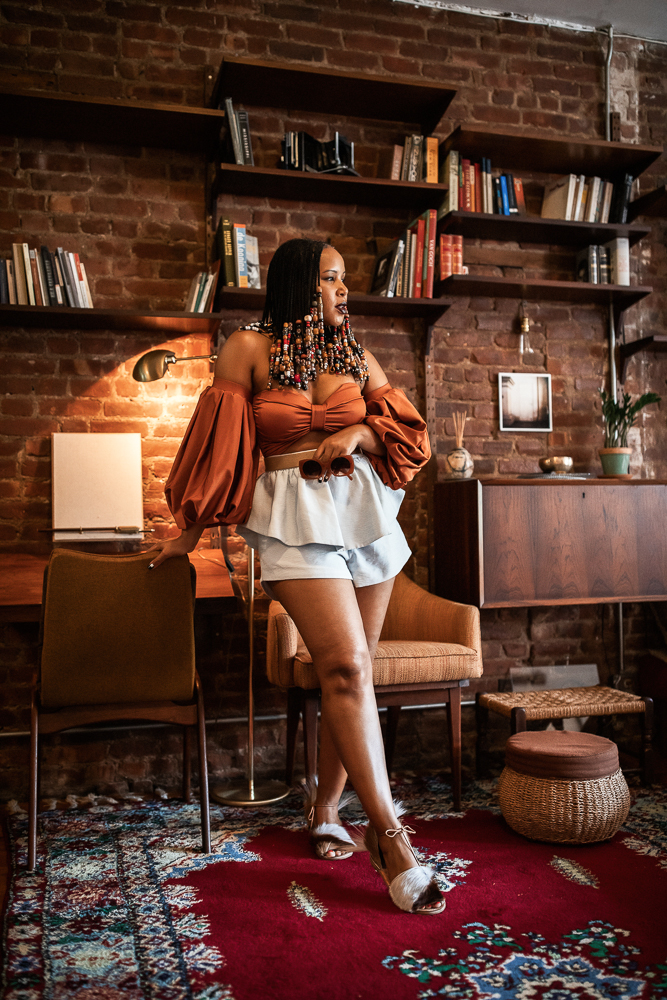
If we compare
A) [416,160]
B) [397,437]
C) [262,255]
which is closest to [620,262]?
[416,160]

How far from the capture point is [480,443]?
379 cm

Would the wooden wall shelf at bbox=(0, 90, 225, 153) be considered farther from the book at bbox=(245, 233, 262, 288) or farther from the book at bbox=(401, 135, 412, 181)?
the book at bbox=(401, 135, 412, 181)

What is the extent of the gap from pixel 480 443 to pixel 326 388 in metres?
1.64

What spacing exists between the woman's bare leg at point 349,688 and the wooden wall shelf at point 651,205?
8.77ft

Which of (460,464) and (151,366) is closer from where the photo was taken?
Result: (151,366)

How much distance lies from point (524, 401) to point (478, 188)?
38.8 inches

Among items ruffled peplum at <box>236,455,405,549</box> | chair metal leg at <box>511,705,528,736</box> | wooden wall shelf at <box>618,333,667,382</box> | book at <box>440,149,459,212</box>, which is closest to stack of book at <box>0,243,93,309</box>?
ruffled peplum at <box>236,455,405,549</box>

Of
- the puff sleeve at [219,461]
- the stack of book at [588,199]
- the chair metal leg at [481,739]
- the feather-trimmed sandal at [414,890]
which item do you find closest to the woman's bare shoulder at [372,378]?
the puff sleeve at [219,461]

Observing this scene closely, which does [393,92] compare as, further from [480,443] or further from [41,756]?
[41,756]

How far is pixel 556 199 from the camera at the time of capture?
380 cm

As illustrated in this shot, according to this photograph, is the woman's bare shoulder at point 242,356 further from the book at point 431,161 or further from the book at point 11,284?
the book at point 431,161

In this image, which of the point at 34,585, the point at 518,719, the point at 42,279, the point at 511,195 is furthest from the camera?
the point at 511,195

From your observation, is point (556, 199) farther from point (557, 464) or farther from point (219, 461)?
point (219, 461)

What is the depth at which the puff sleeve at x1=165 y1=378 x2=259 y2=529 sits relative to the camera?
222 cm
